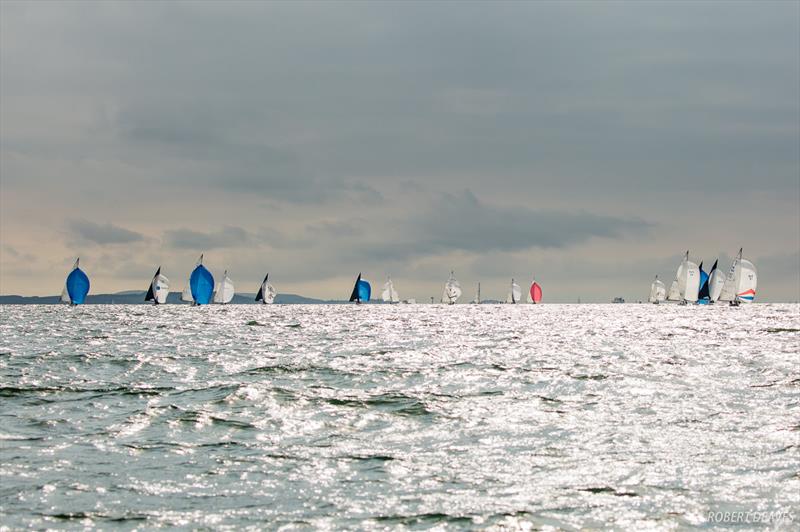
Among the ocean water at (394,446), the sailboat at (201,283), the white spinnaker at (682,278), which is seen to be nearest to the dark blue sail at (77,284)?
the sailboat at (201,283)

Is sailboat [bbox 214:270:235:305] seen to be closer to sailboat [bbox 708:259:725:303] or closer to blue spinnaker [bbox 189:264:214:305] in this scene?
blue spinnaker [bbox 189:264:214:305]

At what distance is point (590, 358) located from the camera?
40.5 m

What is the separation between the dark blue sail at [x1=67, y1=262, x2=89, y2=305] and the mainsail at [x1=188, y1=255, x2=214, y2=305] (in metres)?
21.2

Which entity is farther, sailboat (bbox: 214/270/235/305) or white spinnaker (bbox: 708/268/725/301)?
sailboat (bbox: 214/270/235/305)

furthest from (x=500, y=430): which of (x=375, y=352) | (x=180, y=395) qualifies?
(x=375, y=352)

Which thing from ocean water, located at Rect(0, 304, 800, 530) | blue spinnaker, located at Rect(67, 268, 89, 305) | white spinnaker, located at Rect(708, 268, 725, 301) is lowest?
ocean water, located at Rect(0, 304, 800, 530)

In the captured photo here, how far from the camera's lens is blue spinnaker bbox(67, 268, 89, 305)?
158m

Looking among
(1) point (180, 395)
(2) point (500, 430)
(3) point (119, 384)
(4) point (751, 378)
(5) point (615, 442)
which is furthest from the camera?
(4) point (751, 378)

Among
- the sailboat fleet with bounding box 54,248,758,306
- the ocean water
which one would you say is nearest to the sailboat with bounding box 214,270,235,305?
the sailboat fleet with bounding box 54,248,758,306

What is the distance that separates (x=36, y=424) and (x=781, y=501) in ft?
50.4

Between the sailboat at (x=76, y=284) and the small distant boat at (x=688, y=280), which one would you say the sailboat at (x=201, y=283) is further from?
the small distant boat at (x=688, y=280)

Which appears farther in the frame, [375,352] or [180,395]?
[375,352]

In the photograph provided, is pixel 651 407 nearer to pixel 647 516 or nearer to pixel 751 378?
pixel 751 378

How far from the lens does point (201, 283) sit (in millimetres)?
155750
